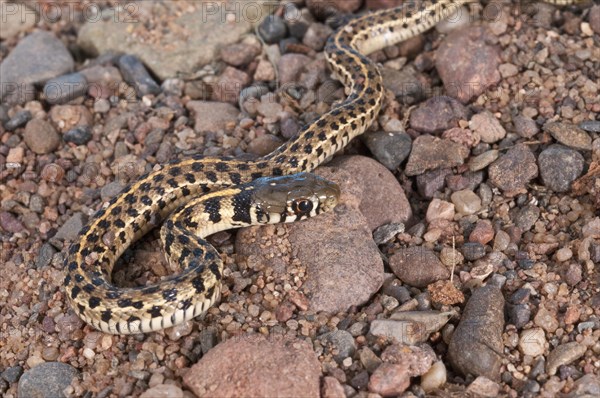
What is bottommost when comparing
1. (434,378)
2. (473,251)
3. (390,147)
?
(434,378)

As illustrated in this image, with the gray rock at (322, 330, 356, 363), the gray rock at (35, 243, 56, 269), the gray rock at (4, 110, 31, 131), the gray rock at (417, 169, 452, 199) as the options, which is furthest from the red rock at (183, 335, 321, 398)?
the gray rock at (4, 110, 31, 131)

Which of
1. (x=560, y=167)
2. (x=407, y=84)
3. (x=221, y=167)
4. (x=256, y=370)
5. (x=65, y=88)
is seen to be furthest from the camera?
(x=65, y=88)

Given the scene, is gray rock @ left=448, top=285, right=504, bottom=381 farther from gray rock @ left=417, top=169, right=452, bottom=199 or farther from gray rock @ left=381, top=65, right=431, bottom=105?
gray rock @ left=381, top=65, right=431, bottom=105

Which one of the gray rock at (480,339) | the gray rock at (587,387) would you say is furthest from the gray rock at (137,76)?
the gray rock at (587,387)

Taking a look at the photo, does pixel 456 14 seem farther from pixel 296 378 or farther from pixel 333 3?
pixel 296 378

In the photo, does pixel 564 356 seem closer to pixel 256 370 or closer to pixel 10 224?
pixel 256 370

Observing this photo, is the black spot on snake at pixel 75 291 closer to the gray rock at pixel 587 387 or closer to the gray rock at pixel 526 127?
the gray rock at pixel 587 387

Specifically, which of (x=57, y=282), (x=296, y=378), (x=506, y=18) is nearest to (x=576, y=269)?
(x=296, y=378)

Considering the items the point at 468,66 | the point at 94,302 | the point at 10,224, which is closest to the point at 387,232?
the point at 468,66
